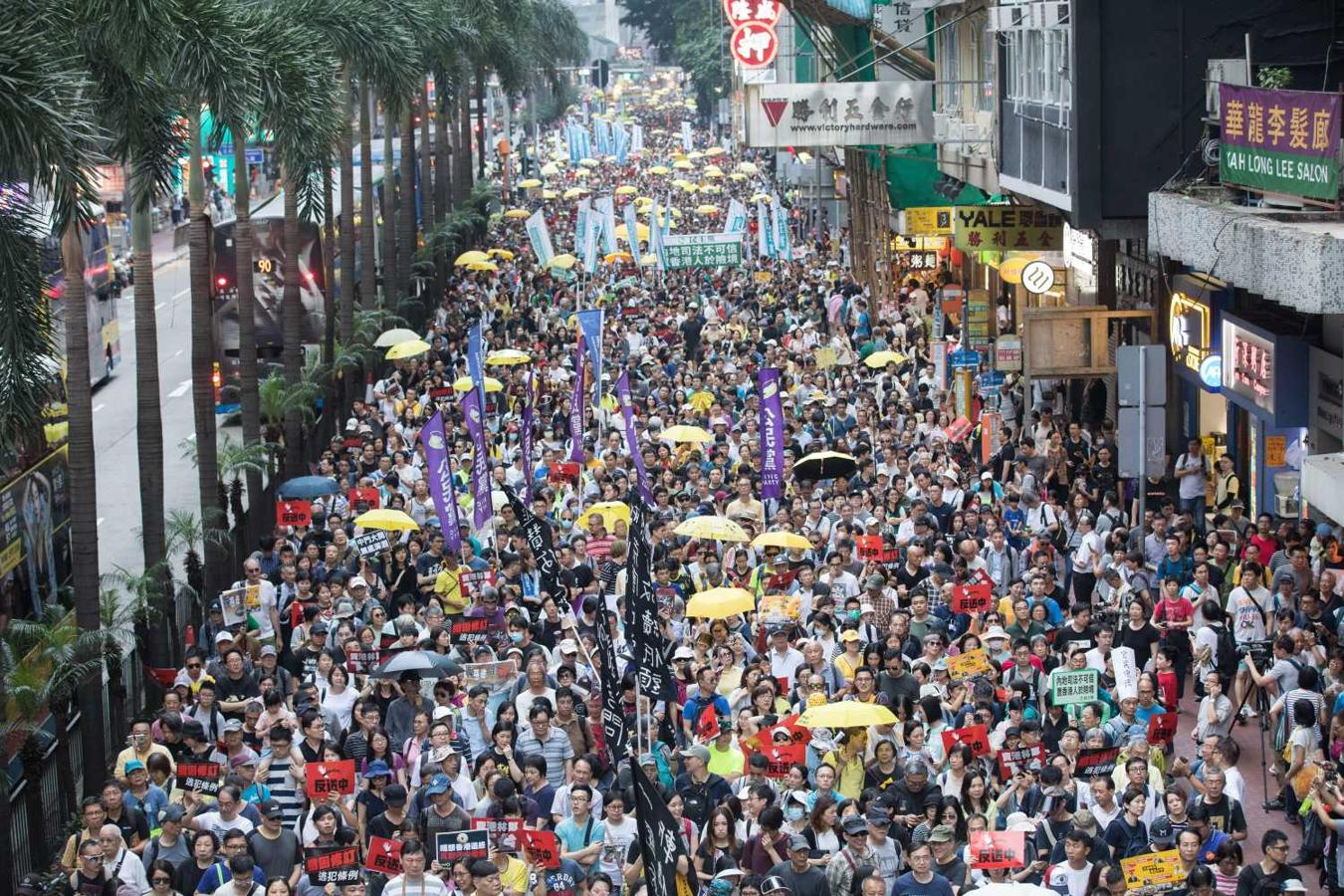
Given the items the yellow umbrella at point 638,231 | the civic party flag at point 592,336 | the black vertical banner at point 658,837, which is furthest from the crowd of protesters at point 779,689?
the yellow umbrella at point 638,231

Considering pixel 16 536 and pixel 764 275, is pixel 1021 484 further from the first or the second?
pixel 764 275

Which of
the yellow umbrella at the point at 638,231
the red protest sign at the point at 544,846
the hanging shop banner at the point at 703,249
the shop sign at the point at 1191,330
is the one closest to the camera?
the red protest sign at the point at 544,846

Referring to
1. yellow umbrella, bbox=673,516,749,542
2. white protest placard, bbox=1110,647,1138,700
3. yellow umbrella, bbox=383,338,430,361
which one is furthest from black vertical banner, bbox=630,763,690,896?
yellow umbrella, bbox=383,338,430,361

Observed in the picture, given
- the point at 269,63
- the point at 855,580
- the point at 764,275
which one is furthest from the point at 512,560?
the point at 764,275

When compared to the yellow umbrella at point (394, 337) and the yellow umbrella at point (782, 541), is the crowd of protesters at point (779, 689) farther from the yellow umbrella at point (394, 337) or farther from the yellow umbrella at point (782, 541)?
the yellow umbrella at point (394, 337)

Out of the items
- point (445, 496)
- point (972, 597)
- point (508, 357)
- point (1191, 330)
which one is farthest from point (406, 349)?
point (972, 597)

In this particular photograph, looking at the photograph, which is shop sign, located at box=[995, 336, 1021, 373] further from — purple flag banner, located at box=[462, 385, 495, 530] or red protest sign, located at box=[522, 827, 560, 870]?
red protest sign, located at box=[522, 827, 560, 870]

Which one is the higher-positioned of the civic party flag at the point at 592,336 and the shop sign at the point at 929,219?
the shop sign at the point at 929,219

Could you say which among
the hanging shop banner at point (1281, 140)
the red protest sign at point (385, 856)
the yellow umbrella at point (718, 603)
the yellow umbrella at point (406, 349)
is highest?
the hanging shop banner at point (1281, 140)

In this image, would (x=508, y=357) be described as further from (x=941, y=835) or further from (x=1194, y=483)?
(x=941, y=835)
